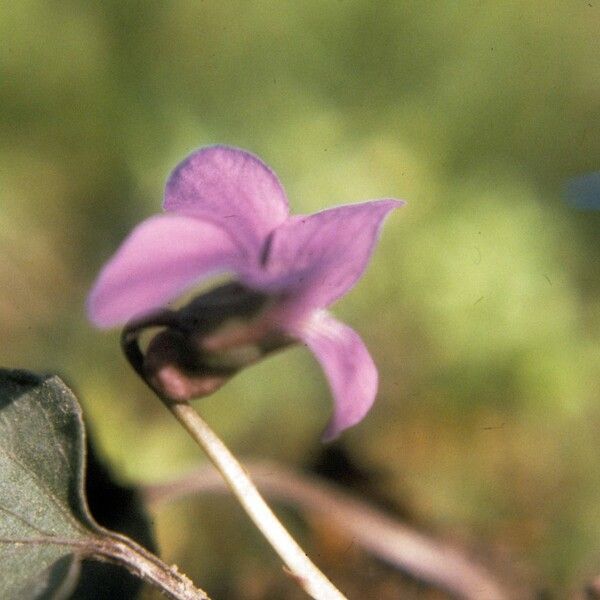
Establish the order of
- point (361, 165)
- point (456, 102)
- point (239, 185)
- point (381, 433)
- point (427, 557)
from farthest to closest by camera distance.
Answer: point (456, 102), point (361, 165), point (381, 433), point (427, 557), point (239, 185)

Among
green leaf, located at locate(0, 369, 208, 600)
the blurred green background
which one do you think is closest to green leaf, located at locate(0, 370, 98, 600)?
green leaf, located at locate(0, 369, 208, 600)

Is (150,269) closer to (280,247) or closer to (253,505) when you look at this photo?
(280,247)

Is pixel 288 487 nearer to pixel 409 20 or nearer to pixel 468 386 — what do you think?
pixel 468 386

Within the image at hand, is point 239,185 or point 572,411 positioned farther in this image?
point 572,411

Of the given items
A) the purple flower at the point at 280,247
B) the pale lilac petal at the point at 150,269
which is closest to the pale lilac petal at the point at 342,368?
the purple flower at the point at 280,247

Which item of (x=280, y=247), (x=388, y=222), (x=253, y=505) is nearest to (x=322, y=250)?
(x=280, y=247)

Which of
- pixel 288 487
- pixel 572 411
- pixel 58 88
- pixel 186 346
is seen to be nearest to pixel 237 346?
pixel 186 346
